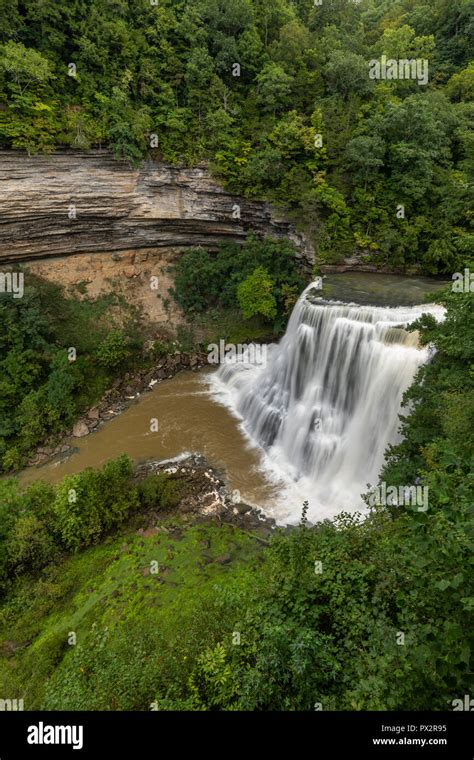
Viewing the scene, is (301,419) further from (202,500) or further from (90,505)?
(90,505)

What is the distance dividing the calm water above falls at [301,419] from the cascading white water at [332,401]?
3 centimetres

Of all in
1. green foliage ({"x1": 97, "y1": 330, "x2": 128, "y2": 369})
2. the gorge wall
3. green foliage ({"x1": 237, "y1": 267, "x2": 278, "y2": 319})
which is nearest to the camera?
the gorge wall

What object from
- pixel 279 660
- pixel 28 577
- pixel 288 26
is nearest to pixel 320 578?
pixel 279 660

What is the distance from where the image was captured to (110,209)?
17.4 meters

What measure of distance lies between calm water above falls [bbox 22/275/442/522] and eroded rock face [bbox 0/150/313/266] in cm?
567

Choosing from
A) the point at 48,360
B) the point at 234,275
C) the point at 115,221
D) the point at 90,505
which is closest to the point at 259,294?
the point at 234,275

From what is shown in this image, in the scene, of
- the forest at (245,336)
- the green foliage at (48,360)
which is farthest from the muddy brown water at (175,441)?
the forest at (245,336)

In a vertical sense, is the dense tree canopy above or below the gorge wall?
above

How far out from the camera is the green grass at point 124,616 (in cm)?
576

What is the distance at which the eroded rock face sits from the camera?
1523 centimetres

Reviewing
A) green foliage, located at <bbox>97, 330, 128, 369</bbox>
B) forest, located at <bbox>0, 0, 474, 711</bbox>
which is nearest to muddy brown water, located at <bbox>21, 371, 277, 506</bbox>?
forest, located at <bbox>0, 0, 474, 711</bbox>

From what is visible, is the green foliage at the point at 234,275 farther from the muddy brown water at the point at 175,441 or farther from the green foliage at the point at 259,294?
the muddy brown water at the point at 175,441

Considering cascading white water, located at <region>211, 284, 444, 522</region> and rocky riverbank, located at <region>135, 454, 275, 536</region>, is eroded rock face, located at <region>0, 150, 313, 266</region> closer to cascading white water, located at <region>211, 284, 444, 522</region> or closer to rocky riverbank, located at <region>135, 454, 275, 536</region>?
cascading white water, located at <region>211, 284, 444, 522</region>

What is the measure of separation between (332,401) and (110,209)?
1321cm
